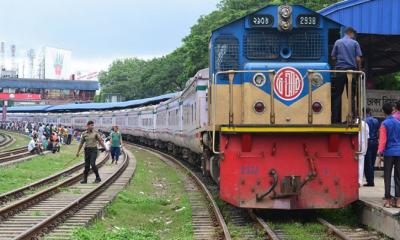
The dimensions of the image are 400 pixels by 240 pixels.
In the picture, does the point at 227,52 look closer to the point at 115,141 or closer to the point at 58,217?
the point at 58,217

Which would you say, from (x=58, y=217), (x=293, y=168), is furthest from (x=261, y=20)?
(x=58, y=217)

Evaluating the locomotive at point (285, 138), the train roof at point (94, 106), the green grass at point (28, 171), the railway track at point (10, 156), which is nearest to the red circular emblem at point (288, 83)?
the locomotive at point (285, 138)

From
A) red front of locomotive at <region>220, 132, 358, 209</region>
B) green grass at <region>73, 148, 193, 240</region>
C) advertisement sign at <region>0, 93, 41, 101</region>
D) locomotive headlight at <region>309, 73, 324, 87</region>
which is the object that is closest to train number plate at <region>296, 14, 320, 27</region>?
locomotive headlight at <region>309, 73, 324, 87</region>

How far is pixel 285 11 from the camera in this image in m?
10.0

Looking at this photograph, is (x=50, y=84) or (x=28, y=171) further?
(x=50, y=84)

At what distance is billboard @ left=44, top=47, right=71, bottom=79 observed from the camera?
132 m

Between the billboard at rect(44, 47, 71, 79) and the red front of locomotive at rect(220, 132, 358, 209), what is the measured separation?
12702 cm

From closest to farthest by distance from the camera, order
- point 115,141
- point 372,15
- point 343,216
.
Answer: point 343,216 < point 372,15 < point 115,141

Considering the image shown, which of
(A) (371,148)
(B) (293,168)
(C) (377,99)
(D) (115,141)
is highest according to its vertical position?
(C) (377,99)

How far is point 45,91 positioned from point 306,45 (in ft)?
355

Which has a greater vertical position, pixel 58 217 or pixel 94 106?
pixel 94 106

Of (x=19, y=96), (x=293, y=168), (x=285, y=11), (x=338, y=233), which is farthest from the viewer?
(x=19, y=96)

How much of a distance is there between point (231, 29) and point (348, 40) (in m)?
2.07

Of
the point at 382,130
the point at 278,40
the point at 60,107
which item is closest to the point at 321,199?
the point at 382,130
